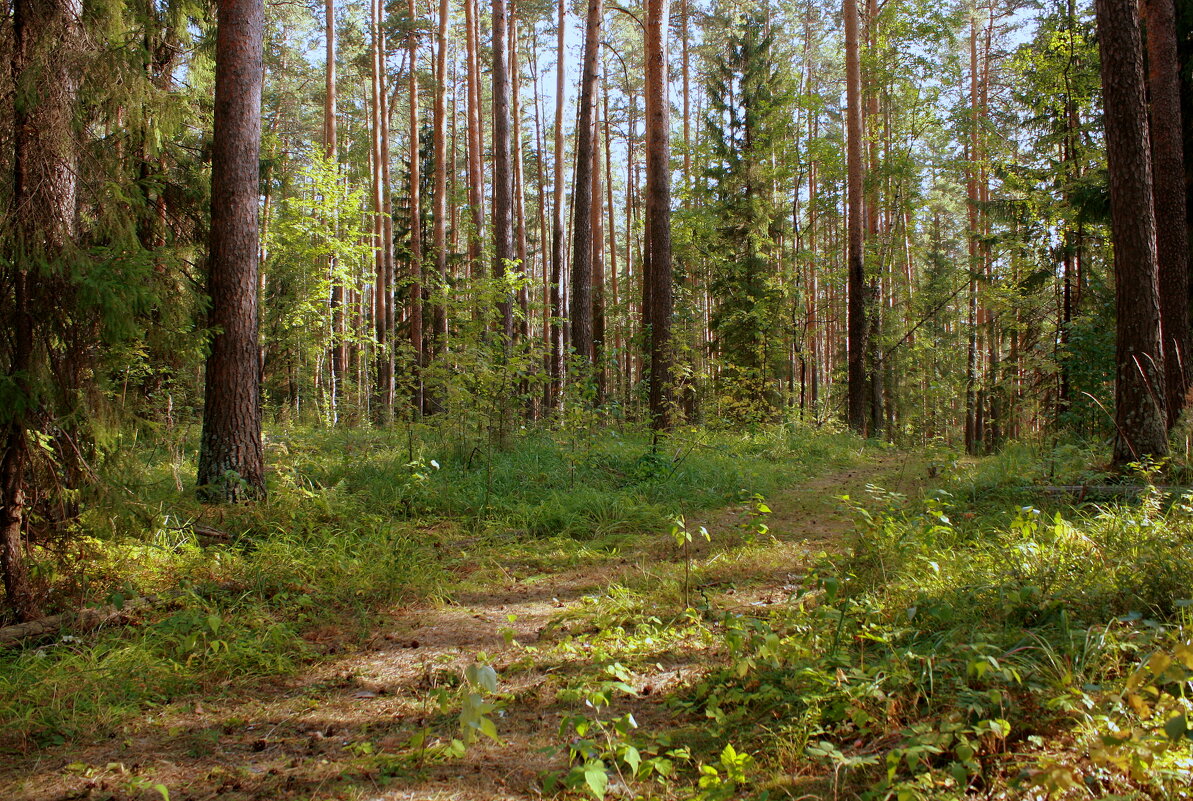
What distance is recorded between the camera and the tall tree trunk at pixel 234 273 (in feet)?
19.0

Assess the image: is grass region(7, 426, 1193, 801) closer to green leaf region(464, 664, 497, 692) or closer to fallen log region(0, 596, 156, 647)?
fallen log region(0, 596, 156, 647)

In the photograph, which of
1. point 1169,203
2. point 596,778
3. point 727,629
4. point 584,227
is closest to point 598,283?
point 584,227

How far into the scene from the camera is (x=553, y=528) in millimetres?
6336

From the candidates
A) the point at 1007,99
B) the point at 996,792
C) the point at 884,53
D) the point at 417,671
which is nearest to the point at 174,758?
the point at 417,671

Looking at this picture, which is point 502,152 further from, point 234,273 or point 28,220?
point 28,220

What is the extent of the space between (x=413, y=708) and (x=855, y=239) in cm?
1417

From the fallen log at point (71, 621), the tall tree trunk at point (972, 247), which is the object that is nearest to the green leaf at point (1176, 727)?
the fallen log at point (71, 621)

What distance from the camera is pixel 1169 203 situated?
7.45 m

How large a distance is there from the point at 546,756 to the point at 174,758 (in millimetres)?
1603

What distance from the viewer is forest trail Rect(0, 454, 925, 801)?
2.53 metres

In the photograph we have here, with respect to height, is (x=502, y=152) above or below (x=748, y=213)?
below

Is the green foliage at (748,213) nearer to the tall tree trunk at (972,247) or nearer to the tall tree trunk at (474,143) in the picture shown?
the tall tree trunk at (972,247)

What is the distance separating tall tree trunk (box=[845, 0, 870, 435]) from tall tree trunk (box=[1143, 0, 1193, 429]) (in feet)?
21.3

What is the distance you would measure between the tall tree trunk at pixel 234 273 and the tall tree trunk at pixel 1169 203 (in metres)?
9.45
